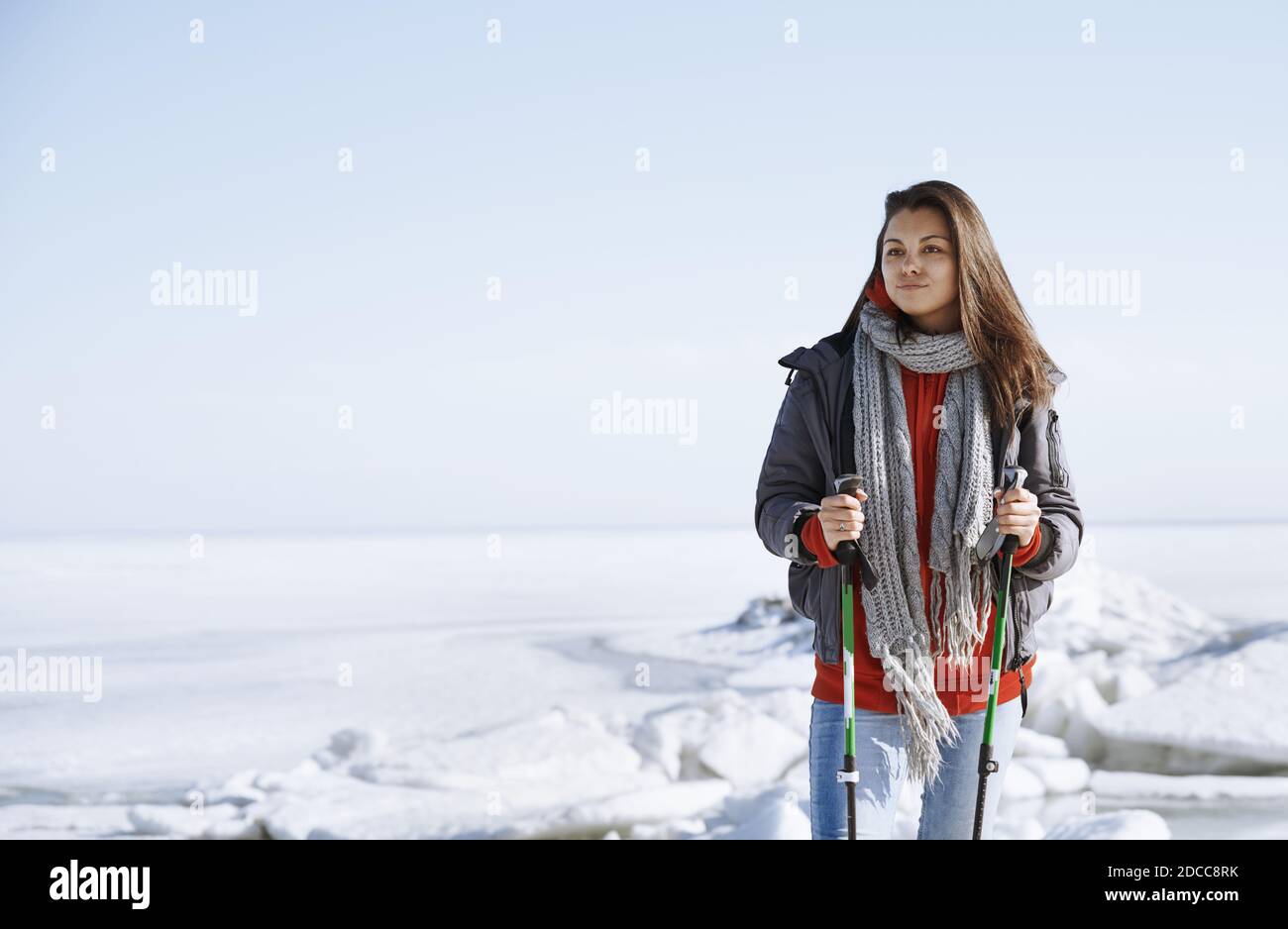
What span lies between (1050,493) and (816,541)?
0.37 m

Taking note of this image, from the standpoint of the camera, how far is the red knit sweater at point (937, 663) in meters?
1.74

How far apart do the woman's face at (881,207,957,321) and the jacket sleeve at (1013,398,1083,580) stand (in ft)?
0.75

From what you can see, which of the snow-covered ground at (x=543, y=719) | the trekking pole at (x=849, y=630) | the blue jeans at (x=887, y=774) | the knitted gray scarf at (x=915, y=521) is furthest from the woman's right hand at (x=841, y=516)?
the snow-covered ground at (x=543, y=719)

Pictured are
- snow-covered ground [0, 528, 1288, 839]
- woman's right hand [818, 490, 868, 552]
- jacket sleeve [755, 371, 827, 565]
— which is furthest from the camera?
snow-covered ground [0, 528, 1288, 839]

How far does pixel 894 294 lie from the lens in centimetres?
173

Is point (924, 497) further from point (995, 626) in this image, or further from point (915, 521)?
point (995, 626)

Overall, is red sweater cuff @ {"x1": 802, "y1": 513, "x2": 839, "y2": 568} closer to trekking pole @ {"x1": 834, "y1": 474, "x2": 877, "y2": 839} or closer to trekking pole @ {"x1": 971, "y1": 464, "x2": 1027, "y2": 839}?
trekking pole @ {"x1": 834, "y1": 474, "x2": 877, "y2": 839}

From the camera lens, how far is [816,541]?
1.67 metres

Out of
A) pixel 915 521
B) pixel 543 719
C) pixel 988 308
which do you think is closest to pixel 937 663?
pixel 915 521

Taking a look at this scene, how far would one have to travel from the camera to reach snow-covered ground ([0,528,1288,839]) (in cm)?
389

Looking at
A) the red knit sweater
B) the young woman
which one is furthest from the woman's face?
the red knit sweater

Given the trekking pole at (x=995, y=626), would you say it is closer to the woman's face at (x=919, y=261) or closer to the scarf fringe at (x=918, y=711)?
the scarf fringe at (x=918, y=711)

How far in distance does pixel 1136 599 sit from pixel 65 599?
552 cm
